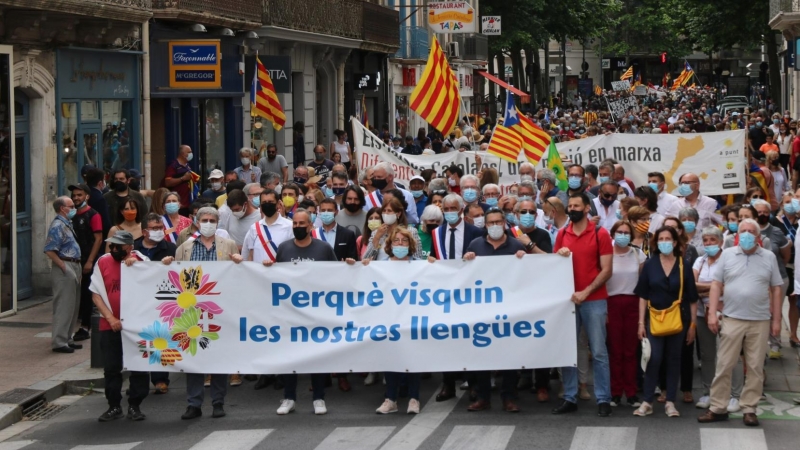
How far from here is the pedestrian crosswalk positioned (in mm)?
9761

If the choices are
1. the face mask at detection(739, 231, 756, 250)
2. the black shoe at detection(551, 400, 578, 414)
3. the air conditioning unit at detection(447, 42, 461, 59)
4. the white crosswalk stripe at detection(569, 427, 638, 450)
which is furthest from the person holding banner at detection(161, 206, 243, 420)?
the air conditioning unit at detection(447, 42, 461, 59)

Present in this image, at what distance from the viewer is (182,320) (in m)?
11.1

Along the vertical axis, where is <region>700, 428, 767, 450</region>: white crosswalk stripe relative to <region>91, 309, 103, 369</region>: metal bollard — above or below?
below

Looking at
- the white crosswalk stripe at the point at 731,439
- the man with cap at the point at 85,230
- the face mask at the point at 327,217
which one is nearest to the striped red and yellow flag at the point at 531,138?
the man with cap at the point at 85,230

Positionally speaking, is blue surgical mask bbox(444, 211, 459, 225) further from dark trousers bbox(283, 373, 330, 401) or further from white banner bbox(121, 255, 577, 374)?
dark trousers bbox(283, 373, 330, 401)

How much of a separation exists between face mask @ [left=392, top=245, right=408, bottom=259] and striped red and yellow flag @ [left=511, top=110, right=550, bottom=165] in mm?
8239

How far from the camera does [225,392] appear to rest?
11.2 m

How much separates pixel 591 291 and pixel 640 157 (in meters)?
9.72

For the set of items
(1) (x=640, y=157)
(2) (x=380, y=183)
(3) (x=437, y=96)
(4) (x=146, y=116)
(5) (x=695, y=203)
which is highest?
(3) (x=437, y=96)

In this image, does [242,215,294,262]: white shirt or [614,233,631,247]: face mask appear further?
[242,215,294,262]: white shirt

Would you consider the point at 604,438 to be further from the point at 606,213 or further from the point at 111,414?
the point at 606,213

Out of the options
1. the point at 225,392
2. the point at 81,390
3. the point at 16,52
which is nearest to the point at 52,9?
the point at 16,52

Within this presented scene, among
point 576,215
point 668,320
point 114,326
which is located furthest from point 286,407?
point 668,320

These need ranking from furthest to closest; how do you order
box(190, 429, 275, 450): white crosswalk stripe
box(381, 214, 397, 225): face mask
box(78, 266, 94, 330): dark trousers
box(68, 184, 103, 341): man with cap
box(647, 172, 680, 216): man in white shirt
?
1. box(647, 172, 680, 216): man in white shirt
2. box(78, 266, 94, 330): dark trousers
3. box(68, 184, 103, 341): man with cap
4. box(381, 214, 397, 225): face mask
5. box(190, 429, 275, 450): white crosswalk stripe
